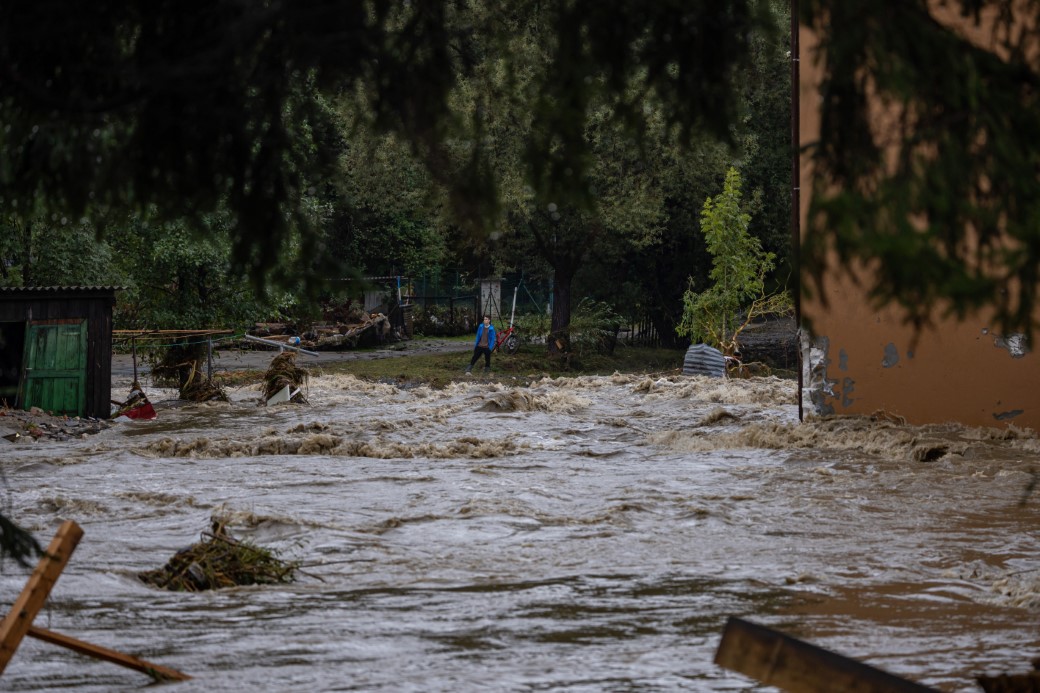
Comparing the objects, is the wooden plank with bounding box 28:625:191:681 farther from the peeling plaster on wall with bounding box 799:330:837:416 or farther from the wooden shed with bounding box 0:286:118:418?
the wooden shed with bounding box 0:286:118:418

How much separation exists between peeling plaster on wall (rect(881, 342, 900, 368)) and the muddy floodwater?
87 centimetres

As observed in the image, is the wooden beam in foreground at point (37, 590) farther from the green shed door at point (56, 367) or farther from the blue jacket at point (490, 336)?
the blue jacket at point (490, 336)

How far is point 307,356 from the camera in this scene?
3866 cm

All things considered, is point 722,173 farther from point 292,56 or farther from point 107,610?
point 292,56

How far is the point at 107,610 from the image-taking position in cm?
978

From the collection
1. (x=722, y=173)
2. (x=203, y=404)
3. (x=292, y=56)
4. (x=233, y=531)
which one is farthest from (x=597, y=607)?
(x=722, y=173)

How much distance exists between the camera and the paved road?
35.2m

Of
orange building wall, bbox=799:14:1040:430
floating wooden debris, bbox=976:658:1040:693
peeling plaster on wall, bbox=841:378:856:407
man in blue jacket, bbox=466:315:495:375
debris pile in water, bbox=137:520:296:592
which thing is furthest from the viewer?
man in blue jacket, bbox=466:315:495:375

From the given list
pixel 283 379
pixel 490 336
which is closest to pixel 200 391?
pixel 283 379

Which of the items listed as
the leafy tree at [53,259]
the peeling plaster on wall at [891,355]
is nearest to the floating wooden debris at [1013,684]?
the peeling plaster on wall at [891,355]

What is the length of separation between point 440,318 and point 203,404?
862 inches

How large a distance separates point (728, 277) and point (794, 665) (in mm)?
28309

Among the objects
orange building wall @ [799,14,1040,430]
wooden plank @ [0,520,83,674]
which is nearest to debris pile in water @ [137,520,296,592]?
wooden plank @ [0,520,83,674]

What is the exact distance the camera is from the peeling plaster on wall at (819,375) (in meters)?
18.7
